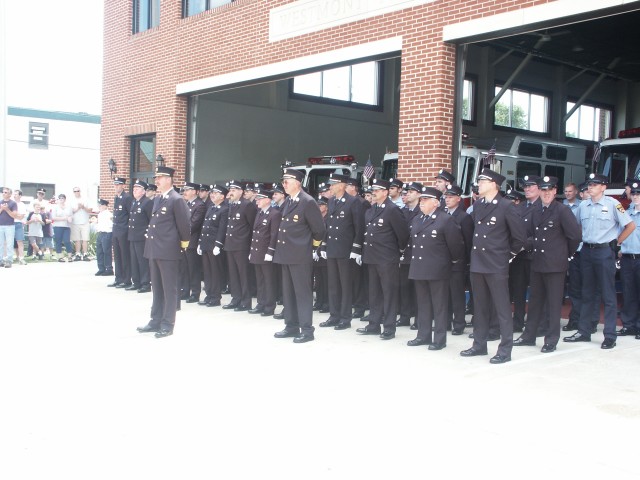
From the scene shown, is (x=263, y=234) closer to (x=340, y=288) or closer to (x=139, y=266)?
(x=340, y=288)

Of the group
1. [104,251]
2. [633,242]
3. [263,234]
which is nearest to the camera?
[633,242]

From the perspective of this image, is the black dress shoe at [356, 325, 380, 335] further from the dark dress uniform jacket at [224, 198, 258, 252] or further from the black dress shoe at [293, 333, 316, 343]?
the dark dress uniform jacket at [224, 198, 258, 252]

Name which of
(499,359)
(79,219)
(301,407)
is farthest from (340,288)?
(79,219)

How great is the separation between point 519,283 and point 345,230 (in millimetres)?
2405

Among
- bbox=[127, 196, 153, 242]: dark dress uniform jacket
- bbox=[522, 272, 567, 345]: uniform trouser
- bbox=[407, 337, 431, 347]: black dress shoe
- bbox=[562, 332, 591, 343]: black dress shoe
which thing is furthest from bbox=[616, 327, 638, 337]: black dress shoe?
bbox=[127, 196, 153, 242]: dark dress uniform jacket

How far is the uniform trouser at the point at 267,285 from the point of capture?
10.2m

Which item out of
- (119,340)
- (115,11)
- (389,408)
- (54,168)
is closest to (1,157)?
(115,11)

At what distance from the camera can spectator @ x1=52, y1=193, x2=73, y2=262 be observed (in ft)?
61.3

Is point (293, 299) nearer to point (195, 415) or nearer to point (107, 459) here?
point (195, 415)

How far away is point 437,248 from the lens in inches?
317

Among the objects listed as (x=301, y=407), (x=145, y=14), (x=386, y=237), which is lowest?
(x=301, y=407)

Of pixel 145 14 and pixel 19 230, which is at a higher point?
pixel 145 14

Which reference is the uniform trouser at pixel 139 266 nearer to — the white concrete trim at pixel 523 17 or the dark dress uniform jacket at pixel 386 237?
the dark dress uniform jacket at pixel 386 237

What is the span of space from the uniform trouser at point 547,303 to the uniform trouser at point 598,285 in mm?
490
